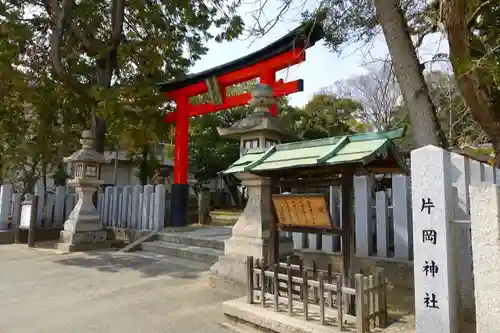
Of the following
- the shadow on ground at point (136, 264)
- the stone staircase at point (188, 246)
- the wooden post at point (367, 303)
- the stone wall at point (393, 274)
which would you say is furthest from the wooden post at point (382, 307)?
the stone staircase at point (188, 246)

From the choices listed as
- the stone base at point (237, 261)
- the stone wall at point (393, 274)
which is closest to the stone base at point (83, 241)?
the stone base at point (237, 261)

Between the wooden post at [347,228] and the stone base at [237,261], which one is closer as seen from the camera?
the wooden post at [347,228]

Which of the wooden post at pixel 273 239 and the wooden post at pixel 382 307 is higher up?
the wooden post at pixel 273 239

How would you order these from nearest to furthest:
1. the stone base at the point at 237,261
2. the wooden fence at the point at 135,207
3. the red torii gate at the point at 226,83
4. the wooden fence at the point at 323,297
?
the wooden fence at the point at 323,297 < the stone base at the point at 237,261 < the red torii gate at the point at 226,83 < the wooden fence at the point at 135,207

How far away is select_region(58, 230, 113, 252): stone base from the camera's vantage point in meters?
10.3

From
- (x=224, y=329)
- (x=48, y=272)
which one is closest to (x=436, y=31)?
(x=224, y=329)

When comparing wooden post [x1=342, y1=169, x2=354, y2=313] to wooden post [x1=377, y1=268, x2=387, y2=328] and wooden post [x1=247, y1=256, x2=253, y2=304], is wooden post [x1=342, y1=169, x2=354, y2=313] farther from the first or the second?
wooden post [x1=247, y1=256, x2=253, y2=304]

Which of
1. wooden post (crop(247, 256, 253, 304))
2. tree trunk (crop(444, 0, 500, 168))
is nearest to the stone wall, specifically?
wooden post (crop(247, 256, 253, 304))

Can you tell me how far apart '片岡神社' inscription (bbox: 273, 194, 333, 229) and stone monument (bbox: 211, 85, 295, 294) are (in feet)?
2.58

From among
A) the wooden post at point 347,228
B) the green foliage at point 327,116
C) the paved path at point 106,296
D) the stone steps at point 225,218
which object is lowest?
the paved path at point 106,296

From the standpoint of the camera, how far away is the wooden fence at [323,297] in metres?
3.67

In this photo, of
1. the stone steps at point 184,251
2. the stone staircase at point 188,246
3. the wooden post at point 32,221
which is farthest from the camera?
the wooden post at point 32,221

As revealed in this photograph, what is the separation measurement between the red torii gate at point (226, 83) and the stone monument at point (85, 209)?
2.34 meters

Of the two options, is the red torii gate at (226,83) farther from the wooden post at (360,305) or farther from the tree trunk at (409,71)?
the wooden post at (360,305)
